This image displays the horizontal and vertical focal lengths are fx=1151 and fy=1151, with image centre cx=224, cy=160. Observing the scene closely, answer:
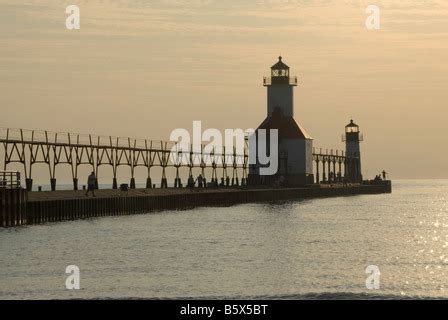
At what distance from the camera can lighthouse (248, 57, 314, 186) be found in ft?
388

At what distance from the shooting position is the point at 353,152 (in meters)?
159

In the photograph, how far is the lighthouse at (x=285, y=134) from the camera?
118188mm

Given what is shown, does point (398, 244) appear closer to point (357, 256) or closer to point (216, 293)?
point (357, 256)

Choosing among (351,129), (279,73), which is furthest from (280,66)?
(351,129)

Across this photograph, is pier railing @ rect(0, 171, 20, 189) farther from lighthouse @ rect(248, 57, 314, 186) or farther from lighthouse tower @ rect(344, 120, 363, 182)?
lighthouse tower @ rect(344, 120, 363, 182)

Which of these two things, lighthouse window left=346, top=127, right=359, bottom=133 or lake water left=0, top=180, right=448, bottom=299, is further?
lighthouse window left=346, top=127, right=359, bottom=133

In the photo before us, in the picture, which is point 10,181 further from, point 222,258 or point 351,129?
point 351,129

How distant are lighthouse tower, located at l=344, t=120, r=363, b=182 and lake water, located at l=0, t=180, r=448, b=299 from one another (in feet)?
251

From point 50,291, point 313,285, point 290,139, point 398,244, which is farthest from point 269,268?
point 290,139

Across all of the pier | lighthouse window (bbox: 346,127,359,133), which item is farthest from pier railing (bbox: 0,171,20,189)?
lighthouse window (bbox: 346,127,359,133)

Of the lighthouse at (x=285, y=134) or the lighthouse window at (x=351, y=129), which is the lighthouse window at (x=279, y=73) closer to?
the lighthouse at (x=285, y=134)

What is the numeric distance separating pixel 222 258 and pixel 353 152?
112492 mm

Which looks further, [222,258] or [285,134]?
[285,134]
